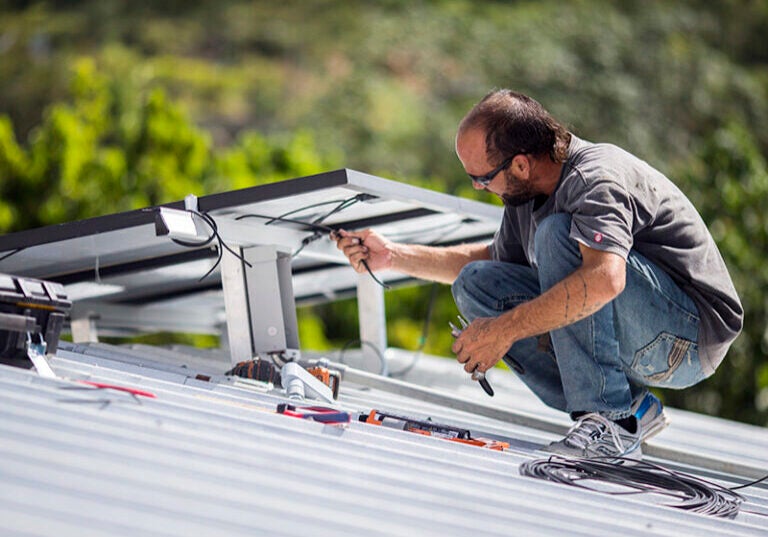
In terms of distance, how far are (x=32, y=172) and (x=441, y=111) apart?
55.7 ft

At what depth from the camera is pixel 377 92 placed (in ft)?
84.9

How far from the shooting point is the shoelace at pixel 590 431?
2943 mm

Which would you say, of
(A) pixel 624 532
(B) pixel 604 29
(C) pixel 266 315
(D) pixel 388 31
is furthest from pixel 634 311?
(D) pixel 388 31

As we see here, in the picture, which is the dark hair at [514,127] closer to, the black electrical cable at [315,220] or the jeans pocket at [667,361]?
the black electrical cable at [315,220]

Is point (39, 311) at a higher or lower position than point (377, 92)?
lower

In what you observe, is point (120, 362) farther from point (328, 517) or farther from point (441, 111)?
point (441, 111)

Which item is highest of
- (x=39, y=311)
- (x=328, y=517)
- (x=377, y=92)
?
(x=377, y=92)

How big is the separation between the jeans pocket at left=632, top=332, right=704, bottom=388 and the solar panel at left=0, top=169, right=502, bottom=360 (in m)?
1.00

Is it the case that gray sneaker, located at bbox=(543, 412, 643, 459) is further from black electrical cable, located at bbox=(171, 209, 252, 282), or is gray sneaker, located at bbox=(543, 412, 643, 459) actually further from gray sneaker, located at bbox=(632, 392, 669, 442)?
black electrical cable, located at bbox=(171, 209, 252, 282)

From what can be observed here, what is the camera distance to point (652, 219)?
2988 mm

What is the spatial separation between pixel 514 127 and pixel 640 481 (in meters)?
1.17

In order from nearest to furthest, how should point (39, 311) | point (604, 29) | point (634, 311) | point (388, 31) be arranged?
point (39, 311)
point (634, 311)
point (604, 29)
point (388, 31)

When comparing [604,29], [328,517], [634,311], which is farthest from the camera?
[604,29]

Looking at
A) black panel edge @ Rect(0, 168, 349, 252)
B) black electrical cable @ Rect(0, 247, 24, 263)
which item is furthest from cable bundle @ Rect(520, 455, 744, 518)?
black electrical cable @ Rect(0, 247, 24, 263)
